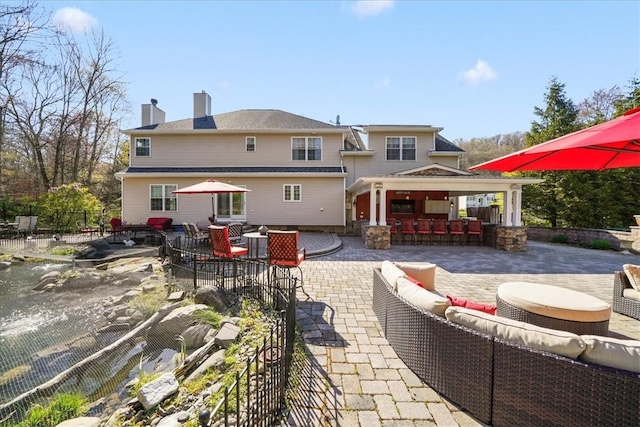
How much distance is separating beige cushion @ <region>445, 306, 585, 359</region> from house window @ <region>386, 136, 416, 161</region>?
1531 cm

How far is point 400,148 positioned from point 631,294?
13.4m

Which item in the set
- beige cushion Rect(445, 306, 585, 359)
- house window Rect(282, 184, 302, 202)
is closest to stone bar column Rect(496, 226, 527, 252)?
house window Rect(282, 184, 302, 202)

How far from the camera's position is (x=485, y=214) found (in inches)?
600

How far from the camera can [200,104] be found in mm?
18734

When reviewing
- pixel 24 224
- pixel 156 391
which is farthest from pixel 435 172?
pixel 24 224

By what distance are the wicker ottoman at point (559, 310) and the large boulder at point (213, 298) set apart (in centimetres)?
461

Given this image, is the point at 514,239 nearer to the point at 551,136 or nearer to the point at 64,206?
the point at 551,136

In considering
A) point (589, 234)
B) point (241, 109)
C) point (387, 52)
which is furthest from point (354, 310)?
point (241, 109)

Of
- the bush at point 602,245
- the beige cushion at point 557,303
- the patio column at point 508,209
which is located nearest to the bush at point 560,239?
the bush at point 602,245

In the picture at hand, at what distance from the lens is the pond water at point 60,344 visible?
4332 millimetres

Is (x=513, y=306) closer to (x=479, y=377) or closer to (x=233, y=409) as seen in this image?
(x=479, y=377)

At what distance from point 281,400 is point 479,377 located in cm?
178

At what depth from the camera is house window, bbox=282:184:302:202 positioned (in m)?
16.4

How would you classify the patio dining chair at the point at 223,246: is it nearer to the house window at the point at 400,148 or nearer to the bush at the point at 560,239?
the house window at the point at 400,148
